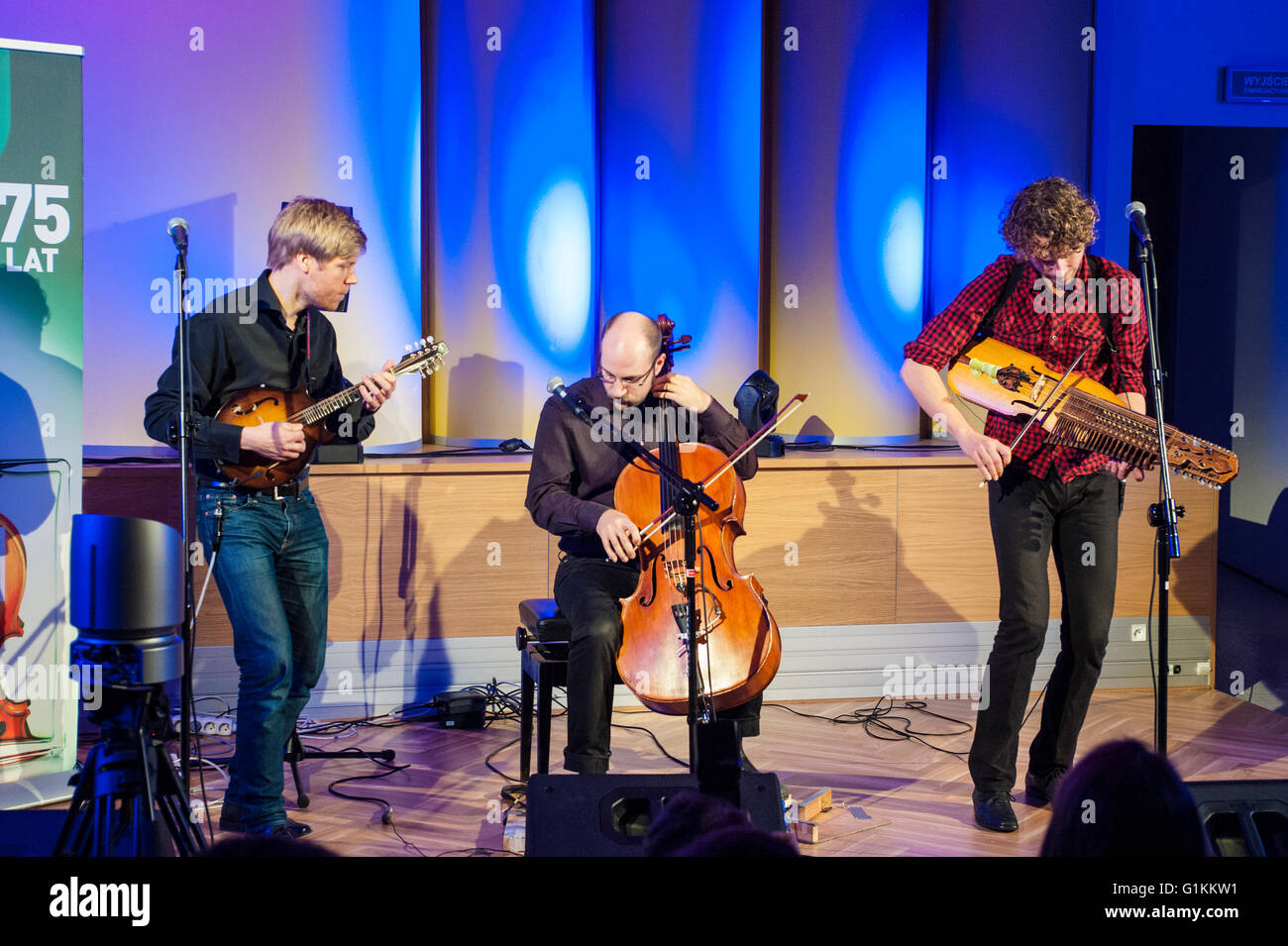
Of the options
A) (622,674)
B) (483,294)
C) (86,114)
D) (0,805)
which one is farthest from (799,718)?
(86,114)

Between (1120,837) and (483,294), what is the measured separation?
4.54 m

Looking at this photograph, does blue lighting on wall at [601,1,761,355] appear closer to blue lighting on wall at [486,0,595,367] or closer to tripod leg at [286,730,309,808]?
blue lighting on wall at [486,0,595,367]

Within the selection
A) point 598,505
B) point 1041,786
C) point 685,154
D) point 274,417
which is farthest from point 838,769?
point 685,154

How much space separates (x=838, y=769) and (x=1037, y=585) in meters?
1.12

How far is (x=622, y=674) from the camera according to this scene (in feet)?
10.8

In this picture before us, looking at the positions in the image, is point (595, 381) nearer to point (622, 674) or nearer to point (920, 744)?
point (622, 674)

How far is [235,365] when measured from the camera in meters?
3.52

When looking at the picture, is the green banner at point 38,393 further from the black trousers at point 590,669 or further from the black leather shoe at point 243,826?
the black trousers at point 590,669

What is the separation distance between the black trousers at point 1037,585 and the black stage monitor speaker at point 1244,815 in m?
1.79

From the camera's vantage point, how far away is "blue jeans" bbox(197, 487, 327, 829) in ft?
11.1

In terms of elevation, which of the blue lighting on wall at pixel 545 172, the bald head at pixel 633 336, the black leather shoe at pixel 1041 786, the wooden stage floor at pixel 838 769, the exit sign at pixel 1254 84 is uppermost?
the exit sign at pixel 1254 84

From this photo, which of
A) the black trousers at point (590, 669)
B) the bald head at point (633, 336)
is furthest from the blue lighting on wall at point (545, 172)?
the black trousers at point (590, 669)

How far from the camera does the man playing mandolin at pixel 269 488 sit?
133 inches

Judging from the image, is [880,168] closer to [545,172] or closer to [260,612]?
[545,172]
